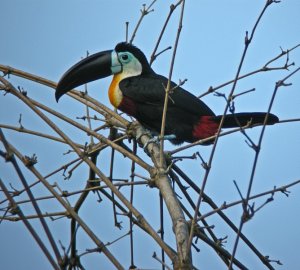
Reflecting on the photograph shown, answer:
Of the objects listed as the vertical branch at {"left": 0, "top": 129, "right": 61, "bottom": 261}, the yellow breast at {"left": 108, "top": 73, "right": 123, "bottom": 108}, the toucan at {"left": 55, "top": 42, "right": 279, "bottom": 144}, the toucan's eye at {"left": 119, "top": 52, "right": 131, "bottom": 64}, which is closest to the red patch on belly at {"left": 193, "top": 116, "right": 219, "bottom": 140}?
the toucan at {"left": 55, "top": 42, "right": 279, "bottom": 144}

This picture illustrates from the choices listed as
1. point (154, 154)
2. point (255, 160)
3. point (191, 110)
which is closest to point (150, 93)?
point (191, 110)

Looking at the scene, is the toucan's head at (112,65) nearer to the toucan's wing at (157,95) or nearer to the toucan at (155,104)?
the toucan at (155,104)

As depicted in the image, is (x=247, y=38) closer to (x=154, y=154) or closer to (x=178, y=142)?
(x=154, y=154)

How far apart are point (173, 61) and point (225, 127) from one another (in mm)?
2266

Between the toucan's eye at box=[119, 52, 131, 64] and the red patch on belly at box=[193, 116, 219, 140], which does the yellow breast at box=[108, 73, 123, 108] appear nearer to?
the toucan's eye at box=[119, 52, 131, 64]

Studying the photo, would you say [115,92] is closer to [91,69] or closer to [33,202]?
[91,69]

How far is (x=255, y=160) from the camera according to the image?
1874 millimetres

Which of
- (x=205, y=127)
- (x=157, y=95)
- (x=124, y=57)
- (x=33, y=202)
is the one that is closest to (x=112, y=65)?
(x=124, y=57)

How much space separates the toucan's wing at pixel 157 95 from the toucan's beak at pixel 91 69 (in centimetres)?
19

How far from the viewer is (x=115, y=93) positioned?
5012 millimetres

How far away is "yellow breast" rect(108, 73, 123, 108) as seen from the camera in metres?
4.96

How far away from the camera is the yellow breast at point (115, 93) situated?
16.3 feet

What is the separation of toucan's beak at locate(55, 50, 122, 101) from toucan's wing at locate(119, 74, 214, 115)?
0.61 feet

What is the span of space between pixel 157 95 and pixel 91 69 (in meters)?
0.57
